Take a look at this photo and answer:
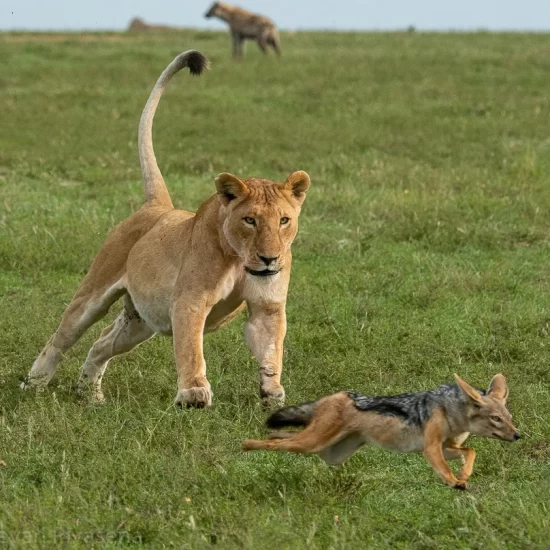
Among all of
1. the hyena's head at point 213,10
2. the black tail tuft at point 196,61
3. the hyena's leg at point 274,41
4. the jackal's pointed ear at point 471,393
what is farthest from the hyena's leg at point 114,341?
the hyena's head at point 213,10

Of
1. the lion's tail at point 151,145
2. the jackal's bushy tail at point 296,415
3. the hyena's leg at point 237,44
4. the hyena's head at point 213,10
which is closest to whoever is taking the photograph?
the jackal's bushy tail at point 296,415

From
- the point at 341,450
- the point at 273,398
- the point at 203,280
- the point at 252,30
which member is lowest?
the point at 252,30

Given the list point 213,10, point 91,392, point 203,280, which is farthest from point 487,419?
point 213,10

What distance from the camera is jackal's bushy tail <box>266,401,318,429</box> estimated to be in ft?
15.8

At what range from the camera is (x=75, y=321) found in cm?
661

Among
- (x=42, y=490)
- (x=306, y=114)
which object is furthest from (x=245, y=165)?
(x=42, y=490)

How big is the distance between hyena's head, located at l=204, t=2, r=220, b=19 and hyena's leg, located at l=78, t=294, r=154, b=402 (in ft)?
85.2

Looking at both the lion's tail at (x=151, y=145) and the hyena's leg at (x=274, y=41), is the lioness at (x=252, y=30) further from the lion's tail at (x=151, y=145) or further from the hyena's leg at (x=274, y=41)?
the lion's tail at (x=151, y=145)

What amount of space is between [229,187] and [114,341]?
1.25m

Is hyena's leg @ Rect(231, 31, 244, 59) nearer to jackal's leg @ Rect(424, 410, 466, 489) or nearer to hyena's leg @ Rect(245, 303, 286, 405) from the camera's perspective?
hyena's leg @ Rect(245, 303, 286, 405)

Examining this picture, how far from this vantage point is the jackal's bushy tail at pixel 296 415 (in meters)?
4.82

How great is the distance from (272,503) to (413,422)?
0.59 meters

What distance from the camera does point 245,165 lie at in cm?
1272

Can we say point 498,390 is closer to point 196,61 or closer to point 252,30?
point 196,61
